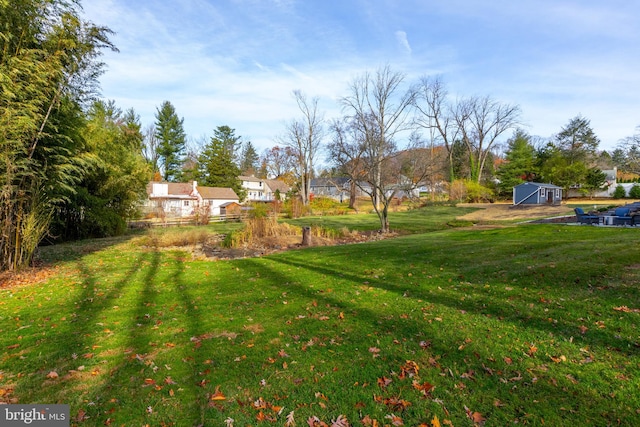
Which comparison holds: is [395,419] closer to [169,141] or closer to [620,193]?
[620,193]

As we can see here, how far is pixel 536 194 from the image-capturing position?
32.3 meters

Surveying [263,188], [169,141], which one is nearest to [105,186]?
[169,141]

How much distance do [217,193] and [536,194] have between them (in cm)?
3585

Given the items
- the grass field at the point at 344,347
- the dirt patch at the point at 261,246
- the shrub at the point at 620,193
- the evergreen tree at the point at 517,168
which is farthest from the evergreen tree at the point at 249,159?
the grass field at the point at 344,347

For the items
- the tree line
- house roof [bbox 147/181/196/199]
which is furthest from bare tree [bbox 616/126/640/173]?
house roof [bbox 147/181/196/199]

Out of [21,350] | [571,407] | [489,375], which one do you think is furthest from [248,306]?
[571,407]

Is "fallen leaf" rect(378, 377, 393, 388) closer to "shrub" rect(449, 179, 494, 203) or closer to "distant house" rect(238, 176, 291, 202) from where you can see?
"shrub" rect(449, 179, 494, 203)

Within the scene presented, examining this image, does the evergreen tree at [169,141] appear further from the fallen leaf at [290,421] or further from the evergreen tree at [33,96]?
the fallen leaf at [290,421]

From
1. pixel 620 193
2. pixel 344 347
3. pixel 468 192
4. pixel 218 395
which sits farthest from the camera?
pixel 468 192

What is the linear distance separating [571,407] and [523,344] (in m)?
1.04

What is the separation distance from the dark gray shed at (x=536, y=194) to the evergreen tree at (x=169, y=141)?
4440cm

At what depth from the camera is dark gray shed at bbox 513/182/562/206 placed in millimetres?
32250

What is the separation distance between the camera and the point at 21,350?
3.96m

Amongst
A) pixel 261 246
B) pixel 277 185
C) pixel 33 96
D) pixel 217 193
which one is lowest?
pixel 261 246
